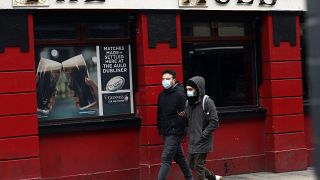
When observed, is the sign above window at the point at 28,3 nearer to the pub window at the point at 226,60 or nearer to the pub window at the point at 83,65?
the pub window at the point at 83,65

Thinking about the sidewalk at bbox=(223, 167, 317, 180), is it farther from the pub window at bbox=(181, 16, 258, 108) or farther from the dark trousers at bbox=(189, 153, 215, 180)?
the dark trousers at bbox=(189, 153, 215, 180)

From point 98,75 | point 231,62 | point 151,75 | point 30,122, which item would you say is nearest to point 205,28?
point 231,62

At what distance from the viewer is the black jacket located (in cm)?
839

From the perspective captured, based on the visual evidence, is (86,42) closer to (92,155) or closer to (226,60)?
(92,155)

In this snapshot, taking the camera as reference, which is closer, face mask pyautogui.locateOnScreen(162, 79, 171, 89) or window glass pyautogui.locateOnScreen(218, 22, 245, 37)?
face mask pyautogui.locateOnScreen(162, 79, 171, 89)

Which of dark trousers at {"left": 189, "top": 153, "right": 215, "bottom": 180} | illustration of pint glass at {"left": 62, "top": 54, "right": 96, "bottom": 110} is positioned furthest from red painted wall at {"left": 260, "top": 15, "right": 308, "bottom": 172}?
illustration of pint glass at {"left": 62, "top": 54, "right": 96, "bottom": 110}

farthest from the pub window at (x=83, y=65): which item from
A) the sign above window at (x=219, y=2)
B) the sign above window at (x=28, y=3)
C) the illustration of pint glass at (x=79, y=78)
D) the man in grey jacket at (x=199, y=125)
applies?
the man in grey jacket at (x=199, y=125)

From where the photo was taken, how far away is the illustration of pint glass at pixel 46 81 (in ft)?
29.1

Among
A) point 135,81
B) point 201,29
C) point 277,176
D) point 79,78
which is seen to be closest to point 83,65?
point 79,78

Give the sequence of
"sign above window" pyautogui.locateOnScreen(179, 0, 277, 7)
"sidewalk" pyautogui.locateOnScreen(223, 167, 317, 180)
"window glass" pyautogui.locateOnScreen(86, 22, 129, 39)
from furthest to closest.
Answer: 1. "sidewalk" pyautogui.locateOnScreen(223, 167, 317, 180)
2. "sign above window" pyautogui.locateOnScreen(179, 0, 277, 7)
3. "window glass" pyautogui.locateOnScreen(86, 22, 129, 39)

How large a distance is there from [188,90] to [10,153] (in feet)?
8.91

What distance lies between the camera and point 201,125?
26.3ft

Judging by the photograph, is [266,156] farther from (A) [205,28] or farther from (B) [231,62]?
(A) [205,28]

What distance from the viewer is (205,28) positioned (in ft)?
33.2
